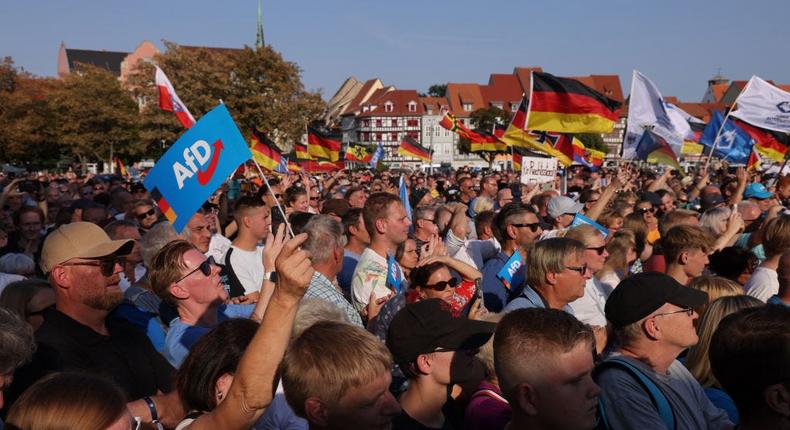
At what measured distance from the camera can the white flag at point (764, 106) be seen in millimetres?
13938

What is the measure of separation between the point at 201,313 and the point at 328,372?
1.82 meters

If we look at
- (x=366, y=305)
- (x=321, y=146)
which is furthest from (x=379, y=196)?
(x=321, y=146)

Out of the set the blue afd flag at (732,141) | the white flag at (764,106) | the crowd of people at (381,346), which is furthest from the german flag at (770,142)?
the crowd of people at (381,346)

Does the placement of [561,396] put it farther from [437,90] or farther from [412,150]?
[437,90]

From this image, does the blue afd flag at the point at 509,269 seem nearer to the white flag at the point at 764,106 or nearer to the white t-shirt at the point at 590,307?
the white t-shirt at the point at 590,307

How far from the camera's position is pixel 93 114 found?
196 feet

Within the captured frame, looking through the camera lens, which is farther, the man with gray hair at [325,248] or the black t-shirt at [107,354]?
the man with gray hair at [325,248]

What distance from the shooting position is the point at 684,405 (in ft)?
10.5

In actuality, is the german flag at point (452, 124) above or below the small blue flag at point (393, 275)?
above

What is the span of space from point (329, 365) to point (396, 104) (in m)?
115

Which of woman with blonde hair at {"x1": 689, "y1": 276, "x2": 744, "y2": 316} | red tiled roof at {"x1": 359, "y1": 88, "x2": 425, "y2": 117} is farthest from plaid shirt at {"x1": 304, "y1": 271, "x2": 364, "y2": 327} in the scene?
red tiled roof at {"x1": 359, "y1": 88, "x2": 425, "y2": 117}

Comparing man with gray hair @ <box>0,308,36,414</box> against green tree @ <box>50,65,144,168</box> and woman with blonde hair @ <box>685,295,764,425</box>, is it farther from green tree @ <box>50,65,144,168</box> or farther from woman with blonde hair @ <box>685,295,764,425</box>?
green tree @ <box>50,65,144,168</box>

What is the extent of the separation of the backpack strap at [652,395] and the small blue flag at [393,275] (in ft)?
7.41

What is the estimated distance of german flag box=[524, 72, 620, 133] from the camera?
11.5 meters
